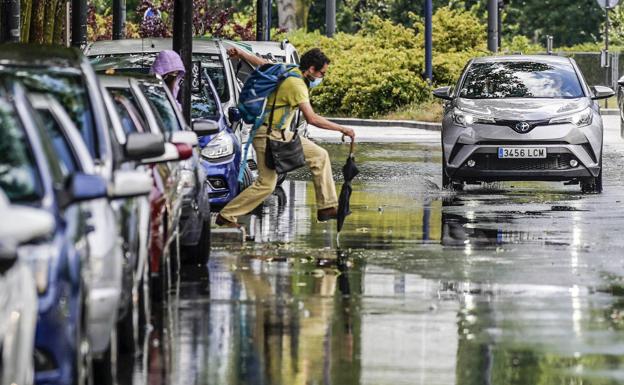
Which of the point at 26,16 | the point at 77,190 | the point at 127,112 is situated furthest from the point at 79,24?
the point at 77,190

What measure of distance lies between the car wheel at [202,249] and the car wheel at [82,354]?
5.95 meters

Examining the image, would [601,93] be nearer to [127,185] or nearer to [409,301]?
[409,301]

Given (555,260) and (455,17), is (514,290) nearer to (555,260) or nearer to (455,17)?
(555,260)

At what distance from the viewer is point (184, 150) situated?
1285cm

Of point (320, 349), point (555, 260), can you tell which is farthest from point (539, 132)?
point (320, 349)

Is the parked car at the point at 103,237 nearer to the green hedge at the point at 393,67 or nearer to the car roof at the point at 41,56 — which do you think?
the car roof at the point at 41,56

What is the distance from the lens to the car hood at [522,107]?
2197 centimetres

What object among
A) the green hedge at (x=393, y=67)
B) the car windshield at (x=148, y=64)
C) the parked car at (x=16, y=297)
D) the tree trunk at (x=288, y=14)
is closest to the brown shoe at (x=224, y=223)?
the car windshield at (x=148, y=64)

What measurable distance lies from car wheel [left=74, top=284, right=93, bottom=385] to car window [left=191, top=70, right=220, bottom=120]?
1164 cm

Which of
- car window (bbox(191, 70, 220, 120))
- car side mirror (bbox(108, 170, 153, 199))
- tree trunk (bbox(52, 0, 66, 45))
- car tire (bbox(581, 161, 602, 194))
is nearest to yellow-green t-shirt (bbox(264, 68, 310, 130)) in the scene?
car window (bbox(191, 70, 220, 120))

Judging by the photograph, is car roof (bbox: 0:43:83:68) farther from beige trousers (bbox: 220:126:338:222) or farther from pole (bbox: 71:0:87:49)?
pole (bbox: 71:0:87:49)

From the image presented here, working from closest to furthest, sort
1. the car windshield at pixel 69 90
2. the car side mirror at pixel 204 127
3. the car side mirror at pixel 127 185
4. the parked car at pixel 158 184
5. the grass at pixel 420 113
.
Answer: the car side mirror at pixel 127 185 → the car windshield at pixel 69 90 → the parked car at pixel 158 184 → the car side mirror at pixel 204 127 → the grass at pixel 420 113

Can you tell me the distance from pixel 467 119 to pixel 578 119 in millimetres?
1217

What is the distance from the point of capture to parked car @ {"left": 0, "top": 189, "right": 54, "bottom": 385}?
6.72 metres
